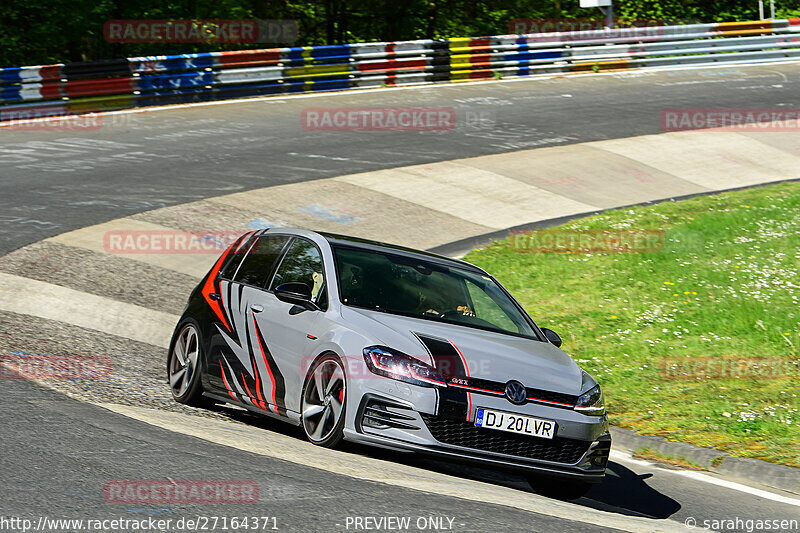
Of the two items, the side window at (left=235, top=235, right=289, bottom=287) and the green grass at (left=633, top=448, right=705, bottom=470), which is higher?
the side window at (left=235, top=235, right=289, bottom=287)

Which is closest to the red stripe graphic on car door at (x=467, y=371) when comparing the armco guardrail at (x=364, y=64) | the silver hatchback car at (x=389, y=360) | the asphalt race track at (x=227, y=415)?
the silver hatchback car at (x=389, y=360)

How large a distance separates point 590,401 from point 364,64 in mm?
20463

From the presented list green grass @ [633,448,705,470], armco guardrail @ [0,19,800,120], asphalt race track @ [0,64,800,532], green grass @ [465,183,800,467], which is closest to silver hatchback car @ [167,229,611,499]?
asphalt race track @ [0,64,800,532]

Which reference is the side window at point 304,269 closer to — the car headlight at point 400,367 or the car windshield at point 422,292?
the car windshield at point 422,292

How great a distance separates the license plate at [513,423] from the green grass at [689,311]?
2.31 m

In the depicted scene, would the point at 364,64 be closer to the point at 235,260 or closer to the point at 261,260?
the point at 235,260

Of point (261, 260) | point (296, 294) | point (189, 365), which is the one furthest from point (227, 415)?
point (296, 294)

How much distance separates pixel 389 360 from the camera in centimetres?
659

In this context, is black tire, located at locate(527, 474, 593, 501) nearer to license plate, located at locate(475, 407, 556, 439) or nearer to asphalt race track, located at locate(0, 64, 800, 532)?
asphalt race track, located at locate(0, 64, 800, 532)

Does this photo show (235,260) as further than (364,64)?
No

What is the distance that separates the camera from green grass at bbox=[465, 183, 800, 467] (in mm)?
8828

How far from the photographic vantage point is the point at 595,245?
48.3 ft

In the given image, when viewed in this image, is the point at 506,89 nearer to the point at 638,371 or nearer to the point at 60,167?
the point at 60,167

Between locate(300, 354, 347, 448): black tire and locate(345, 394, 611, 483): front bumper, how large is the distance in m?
0.16
